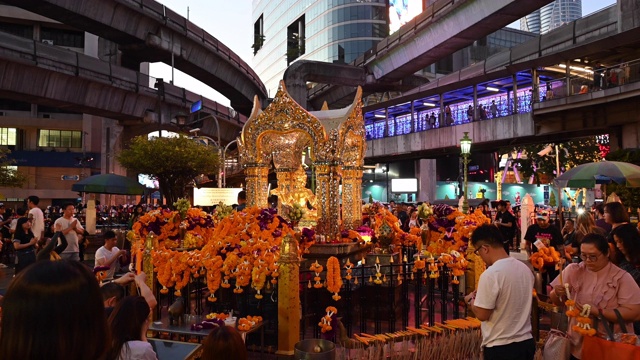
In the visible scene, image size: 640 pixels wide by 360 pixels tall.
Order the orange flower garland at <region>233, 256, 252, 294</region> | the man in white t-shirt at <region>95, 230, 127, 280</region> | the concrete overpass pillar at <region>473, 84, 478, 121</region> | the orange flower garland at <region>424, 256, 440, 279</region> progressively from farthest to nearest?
1. the concrete overpass pillar at <region>473, 84, 478, 121</region>
2. the man in white t-shirt at <region>95, 230, 127, 280</region>
3. the orange flower garland at <region>424, 256, 440, 279</region>
4. the orange flower garland at <region>233, 256, 252, 294</region>

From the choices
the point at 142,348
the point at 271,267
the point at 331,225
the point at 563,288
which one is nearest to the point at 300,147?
the point at 331,225

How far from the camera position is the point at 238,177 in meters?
35.8

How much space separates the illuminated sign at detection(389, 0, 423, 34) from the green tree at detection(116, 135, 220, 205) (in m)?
29.5

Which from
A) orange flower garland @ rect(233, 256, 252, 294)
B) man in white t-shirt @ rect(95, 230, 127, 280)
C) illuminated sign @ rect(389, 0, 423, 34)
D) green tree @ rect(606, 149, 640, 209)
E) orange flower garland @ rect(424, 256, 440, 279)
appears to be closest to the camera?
orange flower garland @ rect(233, 256, 252, 294)

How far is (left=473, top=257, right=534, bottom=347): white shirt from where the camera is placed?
3.95 metres

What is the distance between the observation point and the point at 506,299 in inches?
155

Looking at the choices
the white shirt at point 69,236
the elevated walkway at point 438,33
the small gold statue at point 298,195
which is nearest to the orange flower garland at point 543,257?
the small gold statue at point 298,195

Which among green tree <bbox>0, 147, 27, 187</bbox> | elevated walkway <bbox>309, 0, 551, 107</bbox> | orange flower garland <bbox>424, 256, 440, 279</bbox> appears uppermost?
elevated walkway <bbox>309, 0, 551, 107</bbox>

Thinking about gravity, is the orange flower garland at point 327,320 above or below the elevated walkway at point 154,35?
below

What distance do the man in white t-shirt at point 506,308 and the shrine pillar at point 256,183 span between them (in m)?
8.36

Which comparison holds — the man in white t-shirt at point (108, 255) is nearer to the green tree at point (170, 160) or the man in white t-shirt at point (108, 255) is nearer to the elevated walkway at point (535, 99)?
the green tree at point (170, 160)

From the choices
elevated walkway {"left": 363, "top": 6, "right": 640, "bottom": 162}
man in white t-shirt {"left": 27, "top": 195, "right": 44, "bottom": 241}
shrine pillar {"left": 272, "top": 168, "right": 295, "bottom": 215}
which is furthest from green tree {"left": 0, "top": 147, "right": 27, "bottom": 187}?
shrine pillar {"left": 272, "top": 168, "right": 295, "bottom": 215}

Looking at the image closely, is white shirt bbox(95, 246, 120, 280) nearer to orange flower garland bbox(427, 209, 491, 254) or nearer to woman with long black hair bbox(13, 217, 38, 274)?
woman with long black hair bbox(13, 217, 38, 274)

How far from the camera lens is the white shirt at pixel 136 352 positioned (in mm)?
2967
